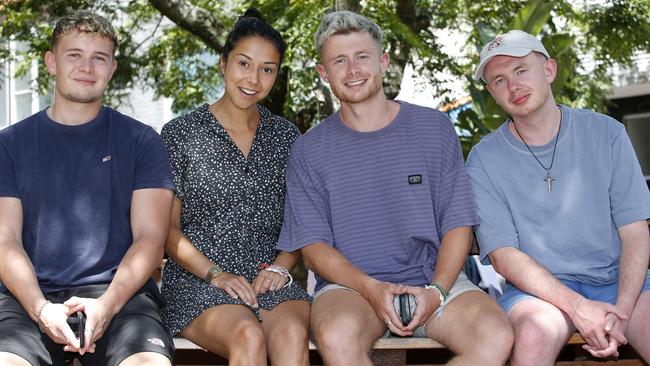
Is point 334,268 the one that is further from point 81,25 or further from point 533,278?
point 81,25

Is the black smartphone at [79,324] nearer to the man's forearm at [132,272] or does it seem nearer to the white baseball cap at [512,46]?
the man's forearm at [132,272]

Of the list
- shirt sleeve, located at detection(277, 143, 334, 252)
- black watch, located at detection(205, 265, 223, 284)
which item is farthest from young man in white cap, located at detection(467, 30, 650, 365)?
black watch, located at detection(205, 265, 223, 284)

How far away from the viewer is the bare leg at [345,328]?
3840mm

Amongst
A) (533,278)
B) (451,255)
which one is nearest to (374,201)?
(451,255)

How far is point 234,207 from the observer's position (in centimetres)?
444

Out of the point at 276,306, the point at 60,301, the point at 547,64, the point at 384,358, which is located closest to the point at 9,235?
the point at 60,301

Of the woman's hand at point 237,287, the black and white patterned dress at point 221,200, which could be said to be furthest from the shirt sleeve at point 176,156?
the woman's hand at point 237,287

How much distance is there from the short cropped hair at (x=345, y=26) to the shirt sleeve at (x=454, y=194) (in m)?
0.65

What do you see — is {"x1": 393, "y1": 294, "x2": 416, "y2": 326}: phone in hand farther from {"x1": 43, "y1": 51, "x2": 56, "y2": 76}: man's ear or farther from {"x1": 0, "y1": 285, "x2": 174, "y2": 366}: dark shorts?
{"x1": 43, "y1": 51, "x2": 56, "y2": 76}: man's ear

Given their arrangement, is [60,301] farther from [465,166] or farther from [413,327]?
[465,166]

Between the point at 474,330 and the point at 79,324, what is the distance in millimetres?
1676

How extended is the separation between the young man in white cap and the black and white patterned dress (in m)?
1.03

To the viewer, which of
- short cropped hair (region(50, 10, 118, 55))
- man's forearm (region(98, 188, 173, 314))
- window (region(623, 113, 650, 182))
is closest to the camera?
man's forearm (region(98, 188, 173, 314))

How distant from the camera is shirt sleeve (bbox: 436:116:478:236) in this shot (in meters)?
4.35
